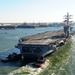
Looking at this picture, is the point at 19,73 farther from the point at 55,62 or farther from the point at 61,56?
the point at 61,56

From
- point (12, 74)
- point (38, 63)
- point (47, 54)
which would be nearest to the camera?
point (12, 74)

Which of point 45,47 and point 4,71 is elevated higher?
point 45,47

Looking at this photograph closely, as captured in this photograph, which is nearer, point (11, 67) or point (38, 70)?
point (38, 70)

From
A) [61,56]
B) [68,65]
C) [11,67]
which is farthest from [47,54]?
[11,67]

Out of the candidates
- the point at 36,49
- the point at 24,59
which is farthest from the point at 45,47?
the point at 24,59

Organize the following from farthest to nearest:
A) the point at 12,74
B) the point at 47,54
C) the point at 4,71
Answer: the point at 47,54
the point at 4,71
the point at 12,74

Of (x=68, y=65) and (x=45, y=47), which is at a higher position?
(x=45, y=47)

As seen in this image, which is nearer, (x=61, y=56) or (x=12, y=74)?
(x=12, y=74)

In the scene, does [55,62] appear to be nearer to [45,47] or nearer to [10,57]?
[45,47]

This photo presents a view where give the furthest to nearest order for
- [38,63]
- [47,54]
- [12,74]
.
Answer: [47,54] → [38,63] → [12,74]
